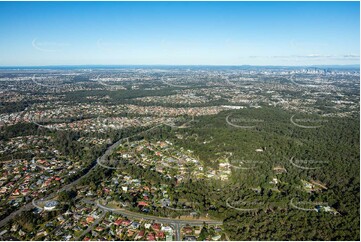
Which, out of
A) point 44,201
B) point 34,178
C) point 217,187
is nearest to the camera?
point 44,201

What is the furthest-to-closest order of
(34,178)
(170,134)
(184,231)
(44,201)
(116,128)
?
1. (116,128)
2. (170,134)
3. (34,178)
4. (44,201)
5. (184,231)

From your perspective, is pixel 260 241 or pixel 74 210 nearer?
pixel 260 241

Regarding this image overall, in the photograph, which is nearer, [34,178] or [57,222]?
[57,222]

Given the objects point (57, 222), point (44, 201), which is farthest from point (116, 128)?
point (57, 222)

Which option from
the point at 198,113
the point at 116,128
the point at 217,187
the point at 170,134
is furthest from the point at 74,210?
the point at 198,113

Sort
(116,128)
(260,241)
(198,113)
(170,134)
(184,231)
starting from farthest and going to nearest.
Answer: (198,113) < (116,128) < (170,134) < (184,231) < (260,241)

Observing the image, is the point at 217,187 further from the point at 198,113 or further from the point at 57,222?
the point at 198,113

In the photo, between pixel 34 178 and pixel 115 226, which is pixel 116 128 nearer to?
pixel 34 178

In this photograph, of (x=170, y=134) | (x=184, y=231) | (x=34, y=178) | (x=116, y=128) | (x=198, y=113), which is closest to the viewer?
(x=184, y=231)
